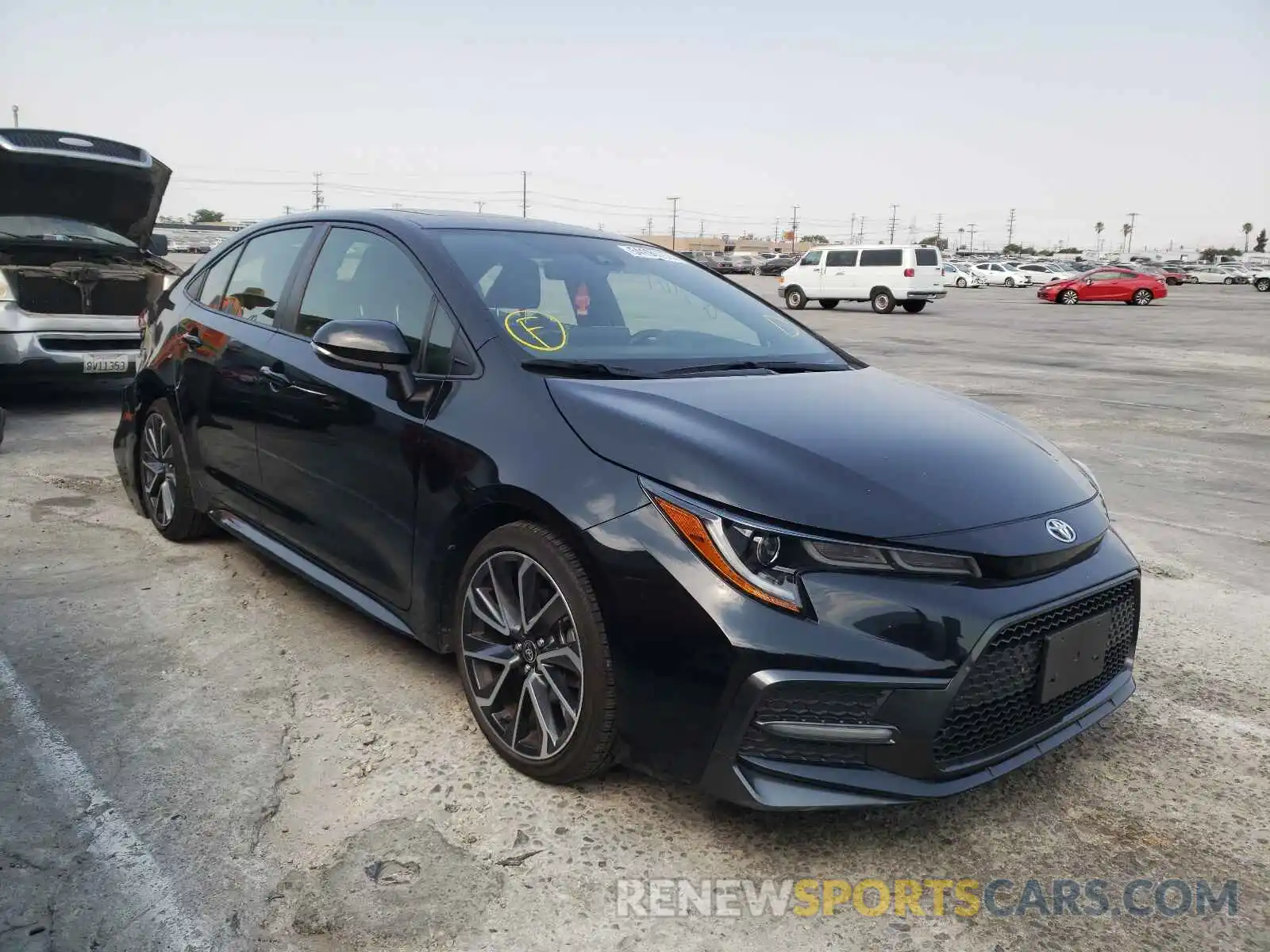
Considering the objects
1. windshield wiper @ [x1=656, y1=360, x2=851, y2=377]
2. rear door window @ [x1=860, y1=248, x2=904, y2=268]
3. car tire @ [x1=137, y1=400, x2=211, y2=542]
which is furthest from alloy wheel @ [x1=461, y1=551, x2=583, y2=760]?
rear door window @ [x1=860, y1=248, x2=904, y2=268]

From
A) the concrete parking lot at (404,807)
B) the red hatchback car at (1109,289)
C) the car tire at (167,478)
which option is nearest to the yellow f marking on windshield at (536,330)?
the concrete parking lot at (404,807)

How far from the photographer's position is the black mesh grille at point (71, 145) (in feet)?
25.2

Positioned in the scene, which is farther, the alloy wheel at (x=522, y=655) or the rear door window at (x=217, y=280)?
the rear door window at (x=217, y=280)

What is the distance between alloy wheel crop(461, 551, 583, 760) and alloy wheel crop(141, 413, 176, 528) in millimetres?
2438

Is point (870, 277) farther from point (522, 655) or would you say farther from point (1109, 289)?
point (522, 655)

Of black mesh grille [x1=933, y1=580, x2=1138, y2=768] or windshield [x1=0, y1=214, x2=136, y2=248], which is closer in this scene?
black mesh grille [x1=933, y1=580, x2=1138, y2=768]

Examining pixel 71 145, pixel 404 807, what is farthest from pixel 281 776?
pixel 71 145

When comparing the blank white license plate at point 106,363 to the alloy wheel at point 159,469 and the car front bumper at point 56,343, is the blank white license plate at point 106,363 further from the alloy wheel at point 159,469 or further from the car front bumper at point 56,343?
the alloy wheel at point 159,469

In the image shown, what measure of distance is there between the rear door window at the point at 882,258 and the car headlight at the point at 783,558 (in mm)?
27790

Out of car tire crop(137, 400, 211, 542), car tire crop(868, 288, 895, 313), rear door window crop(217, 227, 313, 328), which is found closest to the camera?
rear door window crop(217, 227, 313, 328)

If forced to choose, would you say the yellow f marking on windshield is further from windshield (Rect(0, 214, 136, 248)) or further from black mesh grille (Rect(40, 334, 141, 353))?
windshield (Rect(0, 214, 136, 248))

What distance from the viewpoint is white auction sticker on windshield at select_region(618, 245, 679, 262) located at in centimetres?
396

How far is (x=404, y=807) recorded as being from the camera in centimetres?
262

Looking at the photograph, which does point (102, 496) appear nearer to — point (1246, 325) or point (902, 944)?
point (902, 944)
